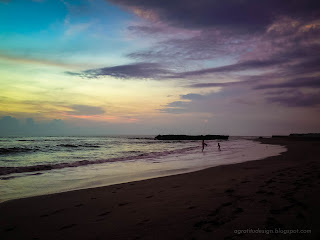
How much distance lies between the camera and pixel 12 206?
238 inches

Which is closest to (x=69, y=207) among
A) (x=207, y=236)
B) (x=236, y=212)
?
(x=207, y=236)

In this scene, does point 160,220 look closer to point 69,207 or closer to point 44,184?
point 69,207

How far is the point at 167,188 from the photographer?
7.63 m

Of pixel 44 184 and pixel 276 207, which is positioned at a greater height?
pixel 276 207

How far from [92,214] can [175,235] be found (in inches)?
97.8

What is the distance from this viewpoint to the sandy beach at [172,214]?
3799 millimetres

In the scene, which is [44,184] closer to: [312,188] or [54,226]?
[54,226]

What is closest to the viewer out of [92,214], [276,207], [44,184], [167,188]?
[276,207]

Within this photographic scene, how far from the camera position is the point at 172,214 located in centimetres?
474

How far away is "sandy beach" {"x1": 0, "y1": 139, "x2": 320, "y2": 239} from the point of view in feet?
12.5

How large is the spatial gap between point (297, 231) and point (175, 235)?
2.15 m

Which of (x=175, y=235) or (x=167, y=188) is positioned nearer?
(x=175, y=235)

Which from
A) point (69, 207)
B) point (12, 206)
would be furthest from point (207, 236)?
point (12, 206)

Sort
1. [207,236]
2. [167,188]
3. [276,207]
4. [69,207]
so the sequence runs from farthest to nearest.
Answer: [167,188]
[69,207]
[276,207]
[207,236]
